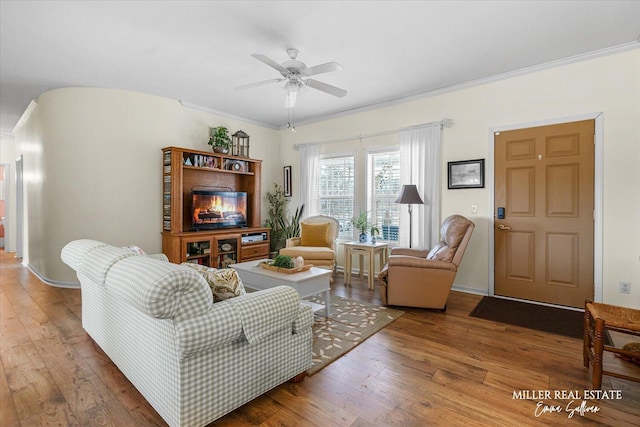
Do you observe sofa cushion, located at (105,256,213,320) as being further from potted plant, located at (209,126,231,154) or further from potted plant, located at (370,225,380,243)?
potted plant, located at (209,126,231,154)

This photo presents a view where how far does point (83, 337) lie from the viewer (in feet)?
9.01

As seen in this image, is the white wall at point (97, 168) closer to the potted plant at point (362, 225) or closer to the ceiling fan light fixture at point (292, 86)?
the ceiling fan light fixture at point (292, 86)

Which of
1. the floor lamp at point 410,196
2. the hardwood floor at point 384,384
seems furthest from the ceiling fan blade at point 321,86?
the hardwood floor at point 384,384

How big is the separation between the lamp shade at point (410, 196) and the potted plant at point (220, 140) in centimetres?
300

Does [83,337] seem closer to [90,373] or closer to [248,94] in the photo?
[90,373]

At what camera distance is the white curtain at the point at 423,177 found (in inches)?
169

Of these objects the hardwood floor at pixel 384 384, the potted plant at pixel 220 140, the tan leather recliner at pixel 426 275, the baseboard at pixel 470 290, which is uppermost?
the potted plant at pixel 220 140

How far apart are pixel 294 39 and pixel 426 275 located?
109 inches

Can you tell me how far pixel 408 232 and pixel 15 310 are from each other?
16.1 ft

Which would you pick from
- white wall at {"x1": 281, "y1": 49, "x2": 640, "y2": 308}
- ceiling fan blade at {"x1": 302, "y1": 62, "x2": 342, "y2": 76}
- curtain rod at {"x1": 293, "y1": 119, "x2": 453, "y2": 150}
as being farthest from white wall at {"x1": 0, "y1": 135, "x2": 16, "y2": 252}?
white wall at {"x1": 281, "y1": 49, "x2": 640, "y2": 308}

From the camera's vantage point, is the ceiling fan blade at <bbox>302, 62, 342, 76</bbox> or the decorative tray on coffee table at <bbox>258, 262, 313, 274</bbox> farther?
the decorative tray on coffee table at <bbox>258, 262, 313, 274</bbox>

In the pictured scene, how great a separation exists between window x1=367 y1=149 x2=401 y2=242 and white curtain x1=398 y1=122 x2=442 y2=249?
0.80ft

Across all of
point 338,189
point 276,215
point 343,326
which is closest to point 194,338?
point 343,326

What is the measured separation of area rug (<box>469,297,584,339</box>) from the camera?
116 inches
